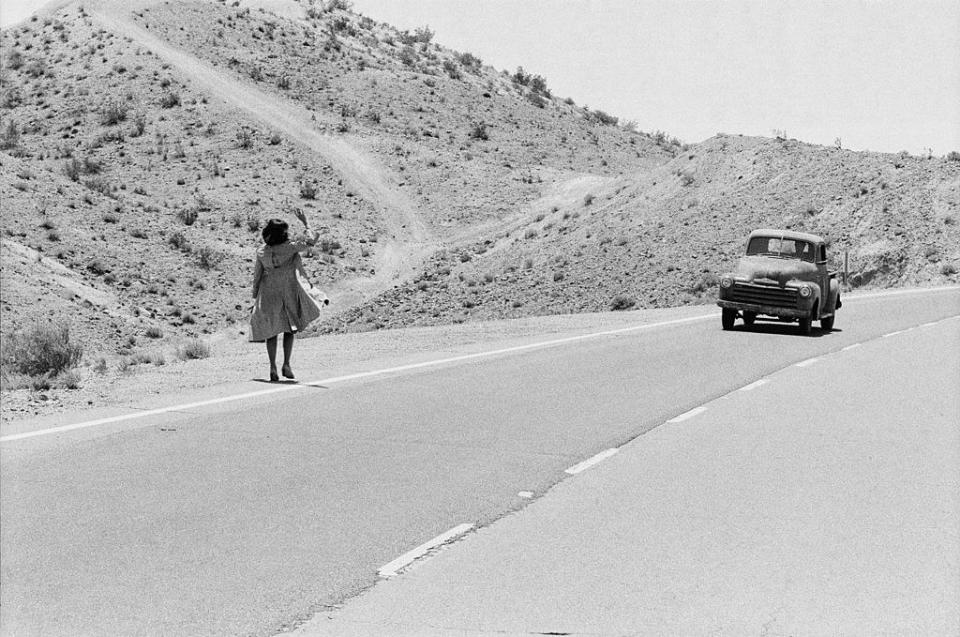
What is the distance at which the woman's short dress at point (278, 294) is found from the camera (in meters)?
15.6

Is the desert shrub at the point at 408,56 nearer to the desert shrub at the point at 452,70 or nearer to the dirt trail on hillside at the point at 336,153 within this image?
the desert shrub at the point at 452,70

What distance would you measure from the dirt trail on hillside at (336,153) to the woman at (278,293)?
1483 inches

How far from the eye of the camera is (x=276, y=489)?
369 inches

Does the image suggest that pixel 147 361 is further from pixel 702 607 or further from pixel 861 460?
pixel 702 607

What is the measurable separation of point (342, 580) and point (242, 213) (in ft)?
190

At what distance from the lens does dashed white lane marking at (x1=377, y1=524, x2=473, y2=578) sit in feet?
24.2

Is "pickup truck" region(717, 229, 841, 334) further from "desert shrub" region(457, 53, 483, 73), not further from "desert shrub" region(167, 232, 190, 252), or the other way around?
"desert shrub" region(457, 53, 483, 73)

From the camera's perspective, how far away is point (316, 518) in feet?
28.0

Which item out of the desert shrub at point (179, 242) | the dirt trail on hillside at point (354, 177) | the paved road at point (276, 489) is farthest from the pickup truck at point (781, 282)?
the desert shrub at point (179, 242)

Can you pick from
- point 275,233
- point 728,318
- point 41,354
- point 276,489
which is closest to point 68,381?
point 275,233

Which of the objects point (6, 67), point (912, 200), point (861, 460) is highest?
point (6, 67)

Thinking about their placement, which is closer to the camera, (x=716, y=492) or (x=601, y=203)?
(x=716, y=492)

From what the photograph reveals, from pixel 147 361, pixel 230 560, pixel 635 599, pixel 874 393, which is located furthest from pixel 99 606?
pixel 147 361

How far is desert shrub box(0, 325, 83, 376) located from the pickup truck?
1345 cm
